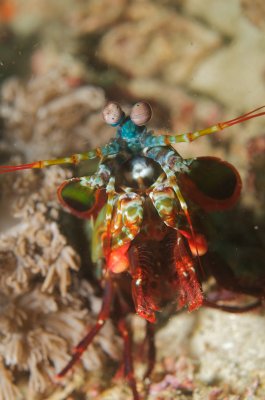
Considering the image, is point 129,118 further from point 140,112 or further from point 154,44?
point 154,44

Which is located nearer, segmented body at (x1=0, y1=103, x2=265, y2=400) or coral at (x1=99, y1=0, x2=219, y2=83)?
segmented body at (x1=0, y1=103, x2=265, y2=400)

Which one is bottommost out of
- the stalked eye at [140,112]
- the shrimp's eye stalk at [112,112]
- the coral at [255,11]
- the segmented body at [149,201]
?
the segmented body at [149,201]

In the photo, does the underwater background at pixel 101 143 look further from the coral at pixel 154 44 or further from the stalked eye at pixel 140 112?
the stalked eye at pixel 140 112

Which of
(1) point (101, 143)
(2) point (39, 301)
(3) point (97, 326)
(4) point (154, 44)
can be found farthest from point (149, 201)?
(4) point (154, 44)

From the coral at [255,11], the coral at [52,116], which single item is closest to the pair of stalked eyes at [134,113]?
the coral at [52,116]

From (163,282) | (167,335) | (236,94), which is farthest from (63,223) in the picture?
(236,94)

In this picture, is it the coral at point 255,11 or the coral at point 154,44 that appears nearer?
the coral at point 255,11

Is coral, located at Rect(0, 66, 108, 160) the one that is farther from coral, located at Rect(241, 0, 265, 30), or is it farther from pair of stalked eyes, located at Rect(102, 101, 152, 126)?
coral, located at Rect(241, 0, 265, 30)

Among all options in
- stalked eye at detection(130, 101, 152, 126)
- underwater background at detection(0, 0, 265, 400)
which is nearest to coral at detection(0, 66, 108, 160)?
underwater background at detection(0, 0, 265, 400)
